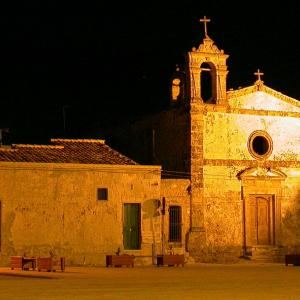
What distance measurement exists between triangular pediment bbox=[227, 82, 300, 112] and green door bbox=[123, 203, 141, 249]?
703 centimetres

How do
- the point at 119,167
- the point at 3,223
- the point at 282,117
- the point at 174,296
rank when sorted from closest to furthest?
the point at 174,296 < the point at 3,223 < the point at 119,167 < the point at 282,117

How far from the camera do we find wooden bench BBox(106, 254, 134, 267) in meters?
26.5

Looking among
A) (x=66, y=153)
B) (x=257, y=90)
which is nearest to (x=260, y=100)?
(x=257, y=90)

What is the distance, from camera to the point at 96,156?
2970cm

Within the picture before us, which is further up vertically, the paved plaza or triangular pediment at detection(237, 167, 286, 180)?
triangular pediment at detection(237, 167, 286, 180)

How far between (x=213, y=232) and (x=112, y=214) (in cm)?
525

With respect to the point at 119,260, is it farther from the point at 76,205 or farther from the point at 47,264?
the point at 47,264

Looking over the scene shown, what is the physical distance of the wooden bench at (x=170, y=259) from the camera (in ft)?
90.1

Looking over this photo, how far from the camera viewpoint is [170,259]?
27500 millimetres

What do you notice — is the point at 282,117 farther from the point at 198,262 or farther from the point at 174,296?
the point at 174,296

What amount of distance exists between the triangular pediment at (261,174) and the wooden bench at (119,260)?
7816 mm

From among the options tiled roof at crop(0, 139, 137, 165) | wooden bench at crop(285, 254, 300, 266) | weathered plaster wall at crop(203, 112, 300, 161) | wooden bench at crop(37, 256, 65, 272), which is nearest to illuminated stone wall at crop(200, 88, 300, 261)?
weathered plaster wall at crop(203, 112, 300, 161)

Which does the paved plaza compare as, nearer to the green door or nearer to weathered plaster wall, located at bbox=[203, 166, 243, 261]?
the green door

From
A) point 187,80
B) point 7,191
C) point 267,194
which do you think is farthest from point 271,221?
point 7,191
